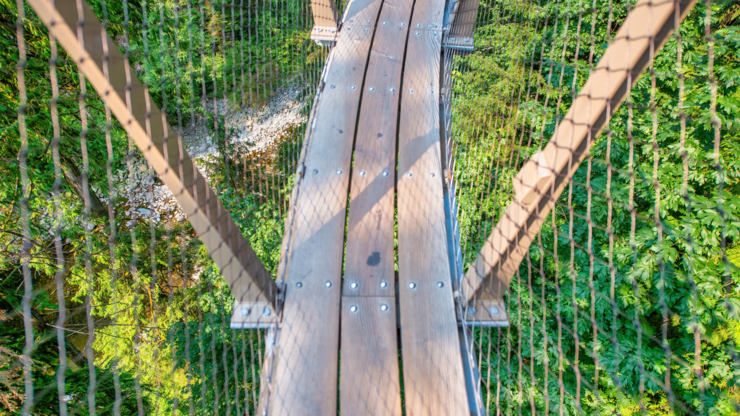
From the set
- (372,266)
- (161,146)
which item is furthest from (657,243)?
(161,146)

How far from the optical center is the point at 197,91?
694 centimetres

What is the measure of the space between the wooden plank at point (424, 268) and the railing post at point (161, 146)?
0.46m

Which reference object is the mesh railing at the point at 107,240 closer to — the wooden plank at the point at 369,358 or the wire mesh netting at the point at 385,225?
the wire mesh netting at the point at 385,225

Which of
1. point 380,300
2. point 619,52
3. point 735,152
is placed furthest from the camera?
point 735,152

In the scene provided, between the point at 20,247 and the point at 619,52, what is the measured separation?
4.05m

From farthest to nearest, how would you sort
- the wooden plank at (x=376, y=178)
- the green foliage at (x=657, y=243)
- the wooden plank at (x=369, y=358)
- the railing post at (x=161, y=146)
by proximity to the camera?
1. the green foliage at (x=657, y=243)
2. the wooden plank at (x=376, y=178)
3. the wooden plank at (x=369, y=358)
4. the railing post at (x=161, y=146)

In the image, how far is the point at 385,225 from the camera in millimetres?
1438

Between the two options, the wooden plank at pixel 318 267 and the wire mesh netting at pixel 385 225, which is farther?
the wooden plank at pixel 318 267

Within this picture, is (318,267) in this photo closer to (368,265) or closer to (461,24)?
(368,265)

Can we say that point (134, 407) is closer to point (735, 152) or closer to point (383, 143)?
point (383, 143)

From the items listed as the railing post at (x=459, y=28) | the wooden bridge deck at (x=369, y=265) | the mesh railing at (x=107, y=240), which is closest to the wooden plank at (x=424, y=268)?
the wooden bridge deck at (x=369, y=265)

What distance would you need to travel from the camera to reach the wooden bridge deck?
1.08 m

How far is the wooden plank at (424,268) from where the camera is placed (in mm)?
1086

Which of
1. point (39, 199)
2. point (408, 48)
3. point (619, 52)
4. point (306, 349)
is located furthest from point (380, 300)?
point (39, 199)
